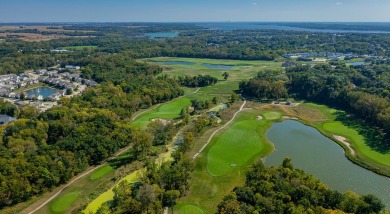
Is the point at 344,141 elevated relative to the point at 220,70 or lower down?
lower down

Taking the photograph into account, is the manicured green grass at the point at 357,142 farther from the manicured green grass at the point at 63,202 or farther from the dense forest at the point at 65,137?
the manicured green grass at the point at 63,202

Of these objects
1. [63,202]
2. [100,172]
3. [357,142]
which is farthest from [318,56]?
[63,202]

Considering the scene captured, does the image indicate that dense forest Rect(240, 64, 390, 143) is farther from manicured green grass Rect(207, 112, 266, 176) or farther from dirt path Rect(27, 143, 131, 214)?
dirt path Rect(27, 143, 131, 214)

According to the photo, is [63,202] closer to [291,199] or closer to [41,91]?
[291,199]

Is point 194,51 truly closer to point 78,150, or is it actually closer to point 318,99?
point 318,99

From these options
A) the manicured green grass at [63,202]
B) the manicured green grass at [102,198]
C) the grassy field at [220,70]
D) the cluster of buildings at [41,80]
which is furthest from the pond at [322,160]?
the cluster of buildings at [41,80]

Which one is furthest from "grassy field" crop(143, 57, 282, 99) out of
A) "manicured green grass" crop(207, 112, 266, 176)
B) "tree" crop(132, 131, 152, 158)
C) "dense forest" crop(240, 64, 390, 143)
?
"tree" crop(132, 131, 152, 158)

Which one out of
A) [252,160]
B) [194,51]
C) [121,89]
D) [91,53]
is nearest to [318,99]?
[252,160]
